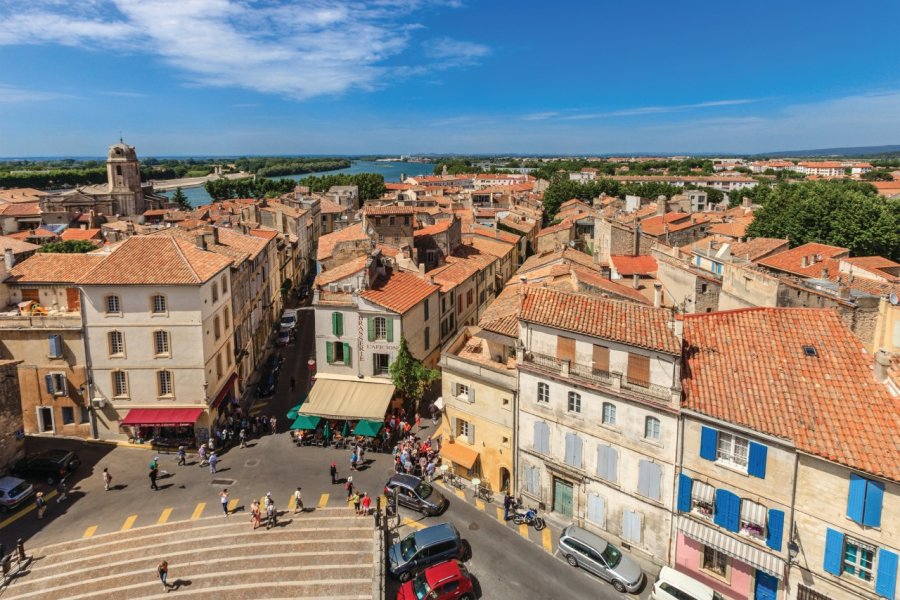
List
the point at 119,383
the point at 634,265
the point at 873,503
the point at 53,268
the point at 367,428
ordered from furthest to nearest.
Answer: the point at 634,265 → the point at 53,268 → the point at 119,383 → the point at 367,428 → the point at 873,503

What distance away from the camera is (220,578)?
85.7 ft

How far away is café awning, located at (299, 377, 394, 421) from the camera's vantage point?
128 ft

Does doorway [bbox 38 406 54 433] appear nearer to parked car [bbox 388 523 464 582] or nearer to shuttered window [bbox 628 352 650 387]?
parked car [bbox 388 523 464 582]

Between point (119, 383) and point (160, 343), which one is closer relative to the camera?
point (160, 343)

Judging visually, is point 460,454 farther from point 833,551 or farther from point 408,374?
point 833,551

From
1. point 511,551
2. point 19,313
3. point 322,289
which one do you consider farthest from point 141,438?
point 511,551

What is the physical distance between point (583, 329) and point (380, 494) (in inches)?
596

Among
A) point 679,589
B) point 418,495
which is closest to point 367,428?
point 418,495

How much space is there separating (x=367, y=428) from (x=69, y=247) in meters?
46.7

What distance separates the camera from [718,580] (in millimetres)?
25984

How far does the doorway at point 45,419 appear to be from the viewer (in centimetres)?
3969

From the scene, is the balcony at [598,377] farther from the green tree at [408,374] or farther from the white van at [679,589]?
the green tree at [408,374]

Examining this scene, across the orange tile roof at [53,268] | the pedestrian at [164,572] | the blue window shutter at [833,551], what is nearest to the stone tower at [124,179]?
the orange tile roof at [53,268]

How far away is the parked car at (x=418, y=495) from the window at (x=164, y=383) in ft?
56.9
